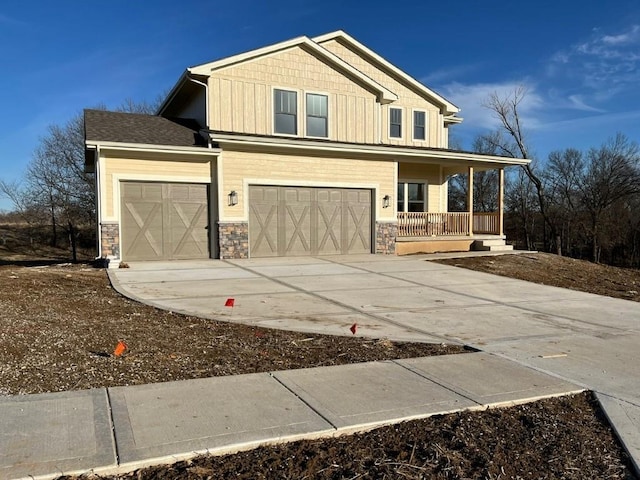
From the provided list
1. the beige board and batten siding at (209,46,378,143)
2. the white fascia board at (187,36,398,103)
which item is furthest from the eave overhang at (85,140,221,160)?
the white fascia board at (187,36,398,103)

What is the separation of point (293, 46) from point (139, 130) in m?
6.06

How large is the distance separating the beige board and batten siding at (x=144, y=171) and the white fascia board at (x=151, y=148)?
0.21 m

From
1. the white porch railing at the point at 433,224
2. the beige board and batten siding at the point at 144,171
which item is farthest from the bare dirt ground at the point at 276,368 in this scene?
the white porch railing at the point at 433,224

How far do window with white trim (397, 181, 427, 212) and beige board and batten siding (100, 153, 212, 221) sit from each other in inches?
340

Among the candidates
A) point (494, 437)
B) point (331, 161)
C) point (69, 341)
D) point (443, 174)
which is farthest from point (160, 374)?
point (443, 174)

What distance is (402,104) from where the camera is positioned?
21.1 m

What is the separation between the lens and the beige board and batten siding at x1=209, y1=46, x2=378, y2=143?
55.2ft

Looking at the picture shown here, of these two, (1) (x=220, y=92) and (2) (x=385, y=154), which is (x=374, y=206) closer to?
(2) (x=385, y=154)

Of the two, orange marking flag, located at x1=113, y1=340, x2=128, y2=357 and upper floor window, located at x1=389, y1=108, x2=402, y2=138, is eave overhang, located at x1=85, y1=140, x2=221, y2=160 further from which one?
orange marking flag, located at x1=113, y1=340, x2=128, y2=357

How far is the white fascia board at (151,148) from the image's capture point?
13.9 metres

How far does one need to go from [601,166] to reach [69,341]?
44.8m

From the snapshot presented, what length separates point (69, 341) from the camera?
18.5ft

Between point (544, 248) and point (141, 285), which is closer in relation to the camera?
point (141, 285)

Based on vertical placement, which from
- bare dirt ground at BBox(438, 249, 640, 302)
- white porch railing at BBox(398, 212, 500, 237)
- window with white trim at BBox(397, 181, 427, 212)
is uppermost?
window with white trim at BBox(397, 181, 427, 212)
